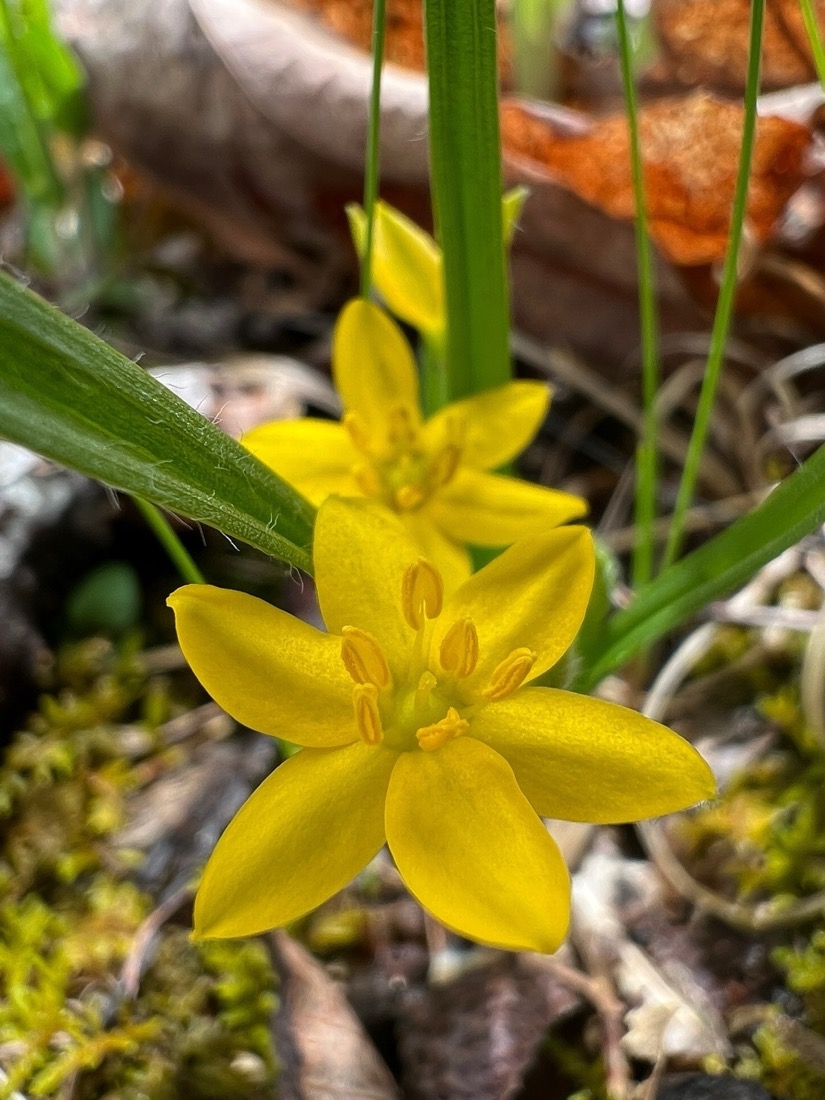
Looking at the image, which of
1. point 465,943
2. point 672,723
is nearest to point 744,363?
point 672,723

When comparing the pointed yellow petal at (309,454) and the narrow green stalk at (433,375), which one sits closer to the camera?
the pointed yellow petal at (309,454)

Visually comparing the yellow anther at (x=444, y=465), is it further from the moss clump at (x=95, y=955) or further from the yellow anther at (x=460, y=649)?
the moss clump at (x=95, y=955)

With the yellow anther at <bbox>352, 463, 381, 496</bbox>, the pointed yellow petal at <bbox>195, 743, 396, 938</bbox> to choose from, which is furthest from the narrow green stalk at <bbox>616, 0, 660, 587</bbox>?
the pointed yellow petal at <bbox>195, 743, 396, 938</bbox>

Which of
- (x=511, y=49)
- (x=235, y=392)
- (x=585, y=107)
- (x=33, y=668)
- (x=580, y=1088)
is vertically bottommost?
(x=580, y=1088)

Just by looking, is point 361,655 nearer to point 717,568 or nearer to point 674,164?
point 717,568

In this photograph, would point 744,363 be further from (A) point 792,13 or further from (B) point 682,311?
(A) point 792,13

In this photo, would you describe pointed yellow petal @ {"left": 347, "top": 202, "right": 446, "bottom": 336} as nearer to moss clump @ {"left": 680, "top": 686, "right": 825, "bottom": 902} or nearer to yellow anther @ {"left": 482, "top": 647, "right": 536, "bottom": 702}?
yellow anther @ {"left": 482, "top": 647, "right": 536, "bottom": 702}

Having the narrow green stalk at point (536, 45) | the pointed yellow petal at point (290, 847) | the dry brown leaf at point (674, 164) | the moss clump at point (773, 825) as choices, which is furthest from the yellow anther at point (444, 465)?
the narrow green stalk at point (536, 45)
